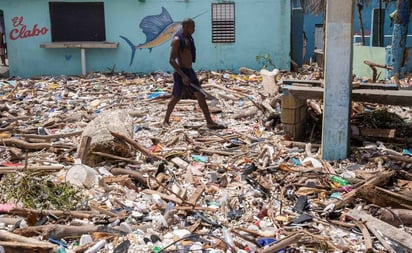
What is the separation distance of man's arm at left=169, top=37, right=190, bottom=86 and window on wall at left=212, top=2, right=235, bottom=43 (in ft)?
26.8

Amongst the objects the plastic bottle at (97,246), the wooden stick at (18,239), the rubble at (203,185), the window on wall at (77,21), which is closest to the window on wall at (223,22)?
the window on wall at (77,21)

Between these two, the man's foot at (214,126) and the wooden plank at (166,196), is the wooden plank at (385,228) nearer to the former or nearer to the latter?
the wooden plank at (166,196)

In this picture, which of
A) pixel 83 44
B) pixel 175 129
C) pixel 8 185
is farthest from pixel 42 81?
pixel 8 185

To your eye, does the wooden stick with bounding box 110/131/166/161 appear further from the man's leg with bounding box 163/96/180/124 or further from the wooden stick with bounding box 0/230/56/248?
the wooden stick with bounding box 0/230/56/248

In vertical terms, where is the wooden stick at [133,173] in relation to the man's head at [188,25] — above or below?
below

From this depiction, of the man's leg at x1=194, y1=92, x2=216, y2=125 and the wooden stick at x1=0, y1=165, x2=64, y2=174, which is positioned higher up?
the man's leg at x1=194, y1=92, x2=216, y2=125

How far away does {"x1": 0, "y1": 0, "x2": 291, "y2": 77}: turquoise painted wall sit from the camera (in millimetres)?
15281

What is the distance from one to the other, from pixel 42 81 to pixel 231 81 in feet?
19.1

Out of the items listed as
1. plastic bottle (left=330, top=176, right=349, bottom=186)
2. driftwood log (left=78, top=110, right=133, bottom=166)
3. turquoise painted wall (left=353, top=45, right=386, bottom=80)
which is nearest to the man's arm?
driftwood log (left=78, top=110, right=133, bottom=166)

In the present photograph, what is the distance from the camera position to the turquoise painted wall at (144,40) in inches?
602

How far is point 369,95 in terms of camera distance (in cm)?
652

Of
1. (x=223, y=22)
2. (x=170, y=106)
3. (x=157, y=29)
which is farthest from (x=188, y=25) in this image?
(x=157, y=29)

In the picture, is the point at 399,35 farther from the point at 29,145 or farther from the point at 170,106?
the point at 29,145

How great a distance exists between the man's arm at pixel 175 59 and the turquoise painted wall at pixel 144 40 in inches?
320
